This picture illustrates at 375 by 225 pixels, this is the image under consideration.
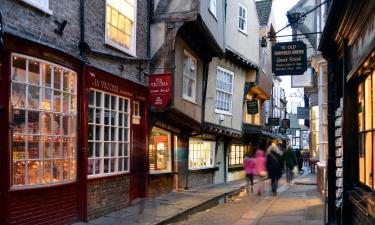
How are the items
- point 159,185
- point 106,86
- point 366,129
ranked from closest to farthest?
point 366,129, point 106,86, point 159,185

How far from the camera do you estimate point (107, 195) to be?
11.1 meters

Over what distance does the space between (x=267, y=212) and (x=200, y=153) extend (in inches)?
314

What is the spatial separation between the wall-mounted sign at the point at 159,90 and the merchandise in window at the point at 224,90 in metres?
7.76

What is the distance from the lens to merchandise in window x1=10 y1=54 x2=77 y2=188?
8078 millimetres

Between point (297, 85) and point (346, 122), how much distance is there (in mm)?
12175

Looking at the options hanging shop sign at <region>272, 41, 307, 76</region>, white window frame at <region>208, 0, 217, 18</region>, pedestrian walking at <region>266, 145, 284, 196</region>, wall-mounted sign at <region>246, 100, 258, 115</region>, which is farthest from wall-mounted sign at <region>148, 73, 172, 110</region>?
wall-mounted sign at <region>246, 100, 258, 115</region>

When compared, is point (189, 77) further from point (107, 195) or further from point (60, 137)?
point (60, 137)

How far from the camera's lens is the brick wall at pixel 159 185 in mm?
13875

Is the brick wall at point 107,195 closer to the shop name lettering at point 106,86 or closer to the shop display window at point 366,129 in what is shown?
the shop name lettering at point 106,86

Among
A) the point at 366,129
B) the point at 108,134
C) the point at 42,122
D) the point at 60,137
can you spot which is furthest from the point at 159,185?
the point at 366,129

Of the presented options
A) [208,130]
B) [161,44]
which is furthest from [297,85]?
[161,44]

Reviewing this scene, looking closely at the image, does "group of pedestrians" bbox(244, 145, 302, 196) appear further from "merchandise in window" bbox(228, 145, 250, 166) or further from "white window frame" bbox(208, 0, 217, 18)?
"white window frame" bbox(208, 0, 217, 18)

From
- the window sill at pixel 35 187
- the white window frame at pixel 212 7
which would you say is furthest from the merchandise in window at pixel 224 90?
the window sill at pixel 35 187

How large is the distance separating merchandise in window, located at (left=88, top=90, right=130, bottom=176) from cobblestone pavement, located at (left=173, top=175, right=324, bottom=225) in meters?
2.20
